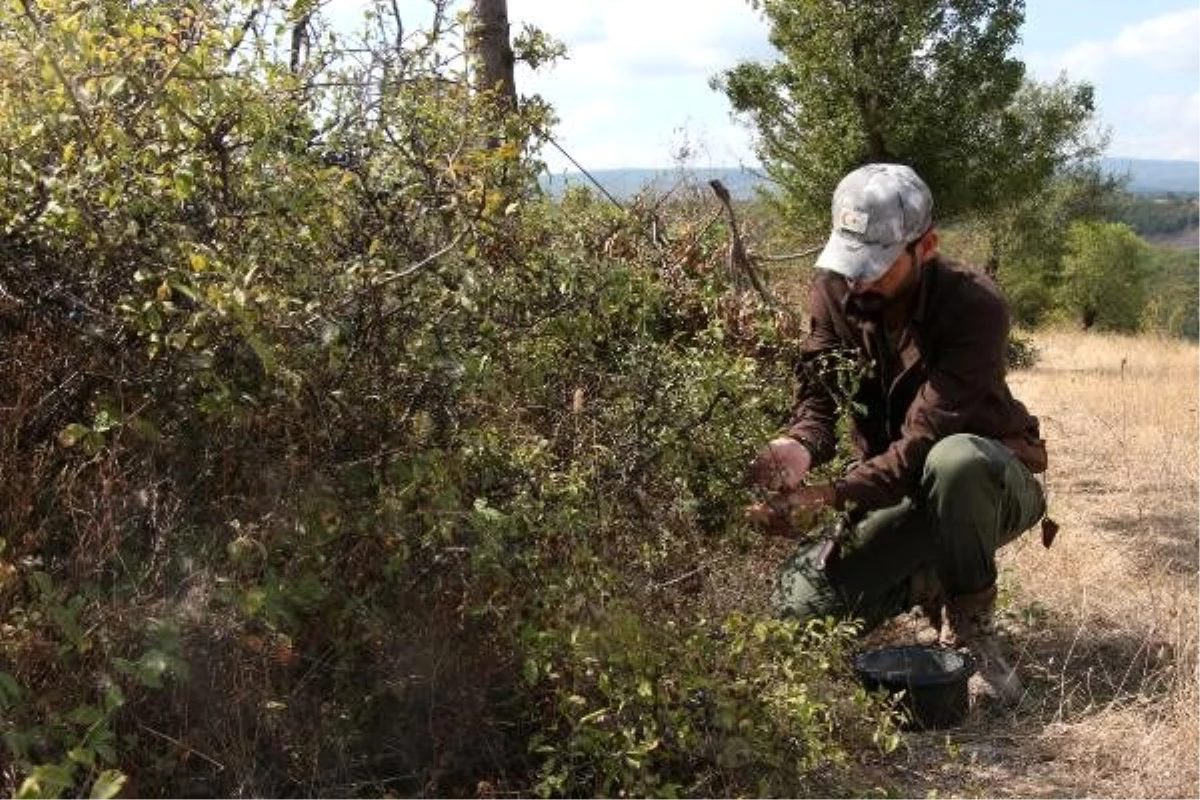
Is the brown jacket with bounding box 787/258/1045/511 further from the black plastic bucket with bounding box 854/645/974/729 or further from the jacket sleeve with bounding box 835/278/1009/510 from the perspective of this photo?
the black plastic bucket with bounding box 854/645/974/729

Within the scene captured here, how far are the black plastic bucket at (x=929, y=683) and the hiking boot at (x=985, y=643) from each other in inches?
3.5

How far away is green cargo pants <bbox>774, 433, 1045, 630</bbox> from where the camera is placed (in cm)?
333

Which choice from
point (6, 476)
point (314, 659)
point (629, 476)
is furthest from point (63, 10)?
point (629, 476)

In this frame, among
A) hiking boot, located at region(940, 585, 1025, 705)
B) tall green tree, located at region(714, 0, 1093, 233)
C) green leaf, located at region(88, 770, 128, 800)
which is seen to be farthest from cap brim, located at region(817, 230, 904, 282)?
tall green tree, located at region(714, 0, 1093, 233)

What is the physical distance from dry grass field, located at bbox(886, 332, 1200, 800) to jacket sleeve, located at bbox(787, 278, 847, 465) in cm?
86

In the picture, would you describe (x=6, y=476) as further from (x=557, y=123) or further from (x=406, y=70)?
(x=557, y=123)

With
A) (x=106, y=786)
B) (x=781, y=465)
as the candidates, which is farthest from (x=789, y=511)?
(x=106, y=786)

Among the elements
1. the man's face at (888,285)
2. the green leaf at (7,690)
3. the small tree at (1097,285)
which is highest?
the man's face at (888,285)

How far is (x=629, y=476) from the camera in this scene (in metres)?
2.86

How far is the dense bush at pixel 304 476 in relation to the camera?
2117 millimetres

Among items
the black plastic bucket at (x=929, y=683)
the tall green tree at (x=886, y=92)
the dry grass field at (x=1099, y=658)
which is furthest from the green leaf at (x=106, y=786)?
the tall green tree at (x=886, y=92)

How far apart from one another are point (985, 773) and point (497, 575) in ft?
4.40

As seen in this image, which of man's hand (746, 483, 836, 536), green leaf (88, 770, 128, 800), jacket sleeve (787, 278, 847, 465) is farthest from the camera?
jacket sleeve (787, 278, 847, 465)

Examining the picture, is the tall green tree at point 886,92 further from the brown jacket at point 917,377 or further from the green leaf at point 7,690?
the green leaf at point 7,690
